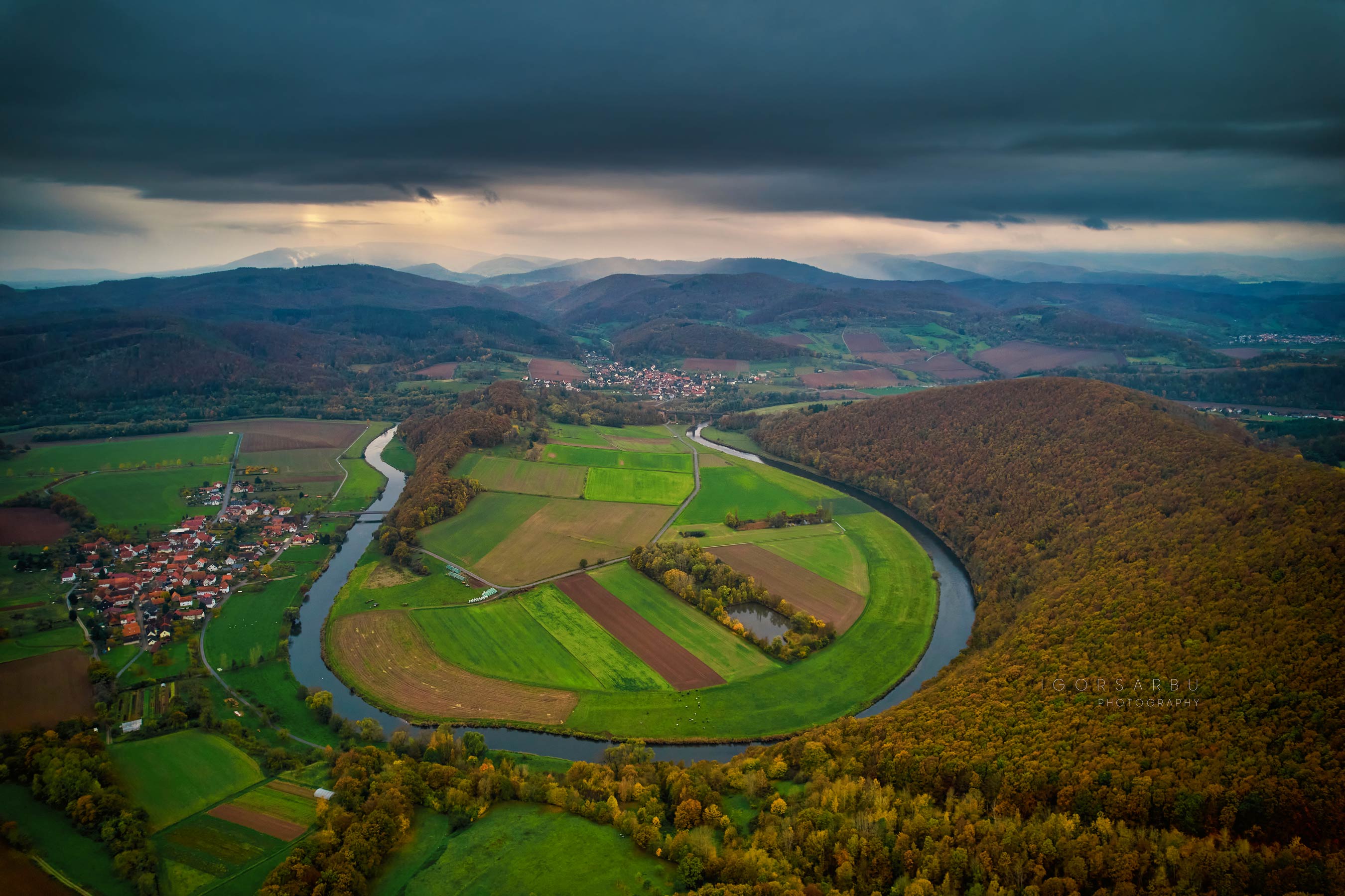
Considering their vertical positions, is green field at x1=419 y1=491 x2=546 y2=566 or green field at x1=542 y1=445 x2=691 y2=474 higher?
green field at x1=542 y1=445 x2=691 y2=474

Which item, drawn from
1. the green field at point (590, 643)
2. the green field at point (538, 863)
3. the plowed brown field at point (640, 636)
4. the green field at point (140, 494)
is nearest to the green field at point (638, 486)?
the plowed brown field at point (640, 636)

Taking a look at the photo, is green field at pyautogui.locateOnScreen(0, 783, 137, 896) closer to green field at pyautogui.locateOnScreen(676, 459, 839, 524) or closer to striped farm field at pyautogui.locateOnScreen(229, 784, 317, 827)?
striped farm field at pyautogui.locateOnScreen(229, 784, 317, 827)

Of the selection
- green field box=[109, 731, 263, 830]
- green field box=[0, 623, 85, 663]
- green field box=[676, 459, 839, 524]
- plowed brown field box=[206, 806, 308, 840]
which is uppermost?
green field box=[676, 459, 839, 524]

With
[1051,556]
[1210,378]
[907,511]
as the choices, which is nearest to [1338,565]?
[1051,556]

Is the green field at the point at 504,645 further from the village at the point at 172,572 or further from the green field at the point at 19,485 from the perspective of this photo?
the green field at the point at 19,485

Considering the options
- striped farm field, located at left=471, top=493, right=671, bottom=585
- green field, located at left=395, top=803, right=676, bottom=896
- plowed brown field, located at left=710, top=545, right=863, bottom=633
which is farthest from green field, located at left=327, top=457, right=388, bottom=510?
green field, located at left=395, top=803, right=676, bottom=896

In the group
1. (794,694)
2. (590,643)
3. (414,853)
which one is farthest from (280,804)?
(794,694)

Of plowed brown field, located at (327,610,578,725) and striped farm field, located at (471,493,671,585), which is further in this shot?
striped farm field, located at (471,493,671,585)
